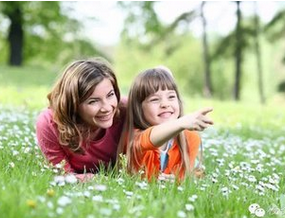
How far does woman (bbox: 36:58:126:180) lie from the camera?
162 inches

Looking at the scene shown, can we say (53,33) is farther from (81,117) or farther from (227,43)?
(81,117)

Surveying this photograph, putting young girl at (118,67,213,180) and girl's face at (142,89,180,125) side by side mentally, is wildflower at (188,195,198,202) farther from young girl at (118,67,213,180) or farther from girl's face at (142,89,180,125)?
girl's face at (142,89,180,125)

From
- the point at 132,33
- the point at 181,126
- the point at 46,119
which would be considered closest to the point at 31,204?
the point at 181,126

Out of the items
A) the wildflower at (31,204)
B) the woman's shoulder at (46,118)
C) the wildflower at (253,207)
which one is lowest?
the wildflower at (253,207)

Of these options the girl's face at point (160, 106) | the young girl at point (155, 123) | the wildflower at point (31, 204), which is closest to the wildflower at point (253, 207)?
the young girl at point (155, 123)

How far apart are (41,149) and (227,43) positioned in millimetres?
23453

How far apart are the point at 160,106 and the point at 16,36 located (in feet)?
86.7

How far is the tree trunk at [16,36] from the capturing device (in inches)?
1121

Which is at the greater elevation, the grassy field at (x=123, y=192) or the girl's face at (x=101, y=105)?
the girl's face at (x=101, y=105)

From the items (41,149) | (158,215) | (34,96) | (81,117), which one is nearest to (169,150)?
(81,117)

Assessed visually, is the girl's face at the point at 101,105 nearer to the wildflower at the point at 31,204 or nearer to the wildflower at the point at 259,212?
the wildflower at the point at 259,212

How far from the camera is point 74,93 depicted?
4105 millimetres

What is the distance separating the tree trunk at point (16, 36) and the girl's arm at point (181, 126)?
2556 centimetres

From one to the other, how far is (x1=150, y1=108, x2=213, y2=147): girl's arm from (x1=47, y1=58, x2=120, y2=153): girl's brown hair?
69cm
